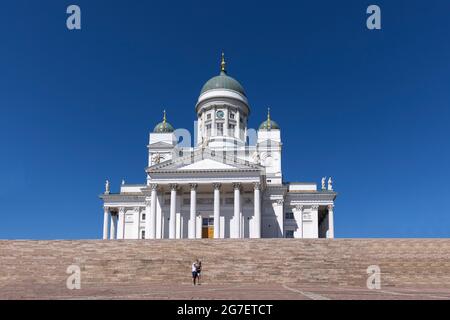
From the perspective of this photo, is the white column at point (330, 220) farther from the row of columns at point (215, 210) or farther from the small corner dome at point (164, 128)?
the small corner dome at point (164, 128)

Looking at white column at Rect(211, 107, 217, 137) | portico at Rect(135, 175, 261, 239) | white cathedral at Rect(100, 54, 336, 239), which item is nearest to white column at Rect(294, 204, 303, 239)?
white cathedral at Rect(100, 54, 336, 239)

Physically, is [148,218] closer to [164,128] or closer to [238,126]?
[164,128]

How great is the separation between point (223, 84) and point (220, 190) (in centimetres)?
1967

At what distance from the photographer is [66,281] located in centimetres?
2331

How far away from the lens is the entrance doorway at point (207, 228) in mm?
47656

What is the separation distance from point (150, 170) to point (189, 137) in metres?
17.5

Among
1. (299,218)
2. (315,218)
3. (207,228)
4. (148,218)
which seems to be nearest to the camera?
(207,228)

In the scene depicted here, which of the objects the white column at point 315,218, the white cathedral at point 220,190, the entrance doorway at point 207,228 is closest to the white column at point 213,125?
the white cathedral at point 220,190

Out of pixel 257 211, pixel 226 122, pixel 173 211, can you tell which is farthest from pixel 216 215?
pixel 226 122

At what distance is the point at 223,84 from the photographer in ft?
202

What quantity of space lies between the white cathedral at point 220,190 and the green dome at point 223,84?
15cm

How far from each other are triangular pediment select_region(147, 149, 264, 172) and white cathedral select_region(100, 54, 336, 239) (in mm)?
104

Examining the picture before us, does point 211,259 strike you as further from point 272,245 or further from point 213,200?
point 213,200
